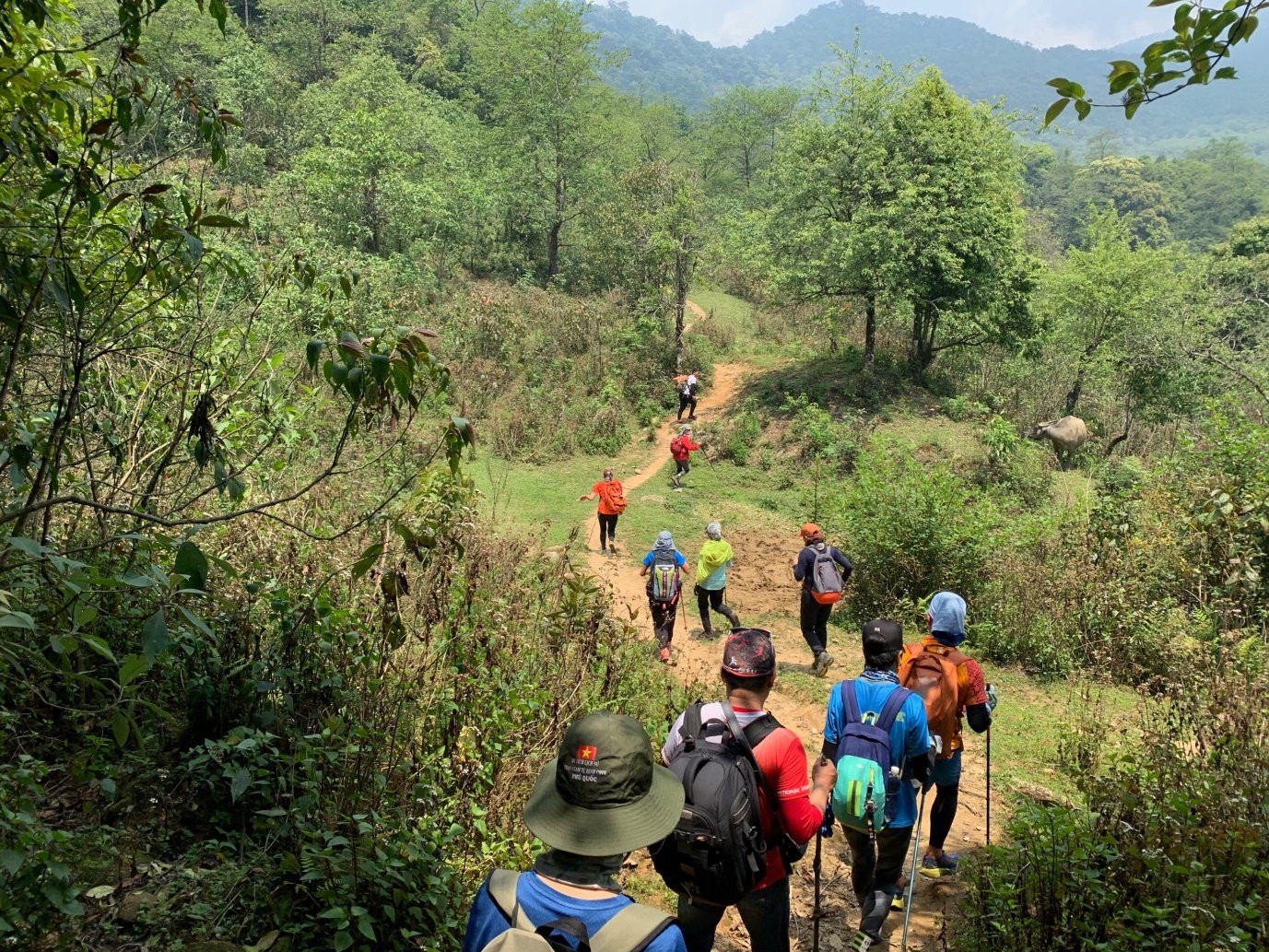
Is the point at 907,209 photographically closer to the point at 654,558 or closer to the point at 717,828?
the point at 654,558

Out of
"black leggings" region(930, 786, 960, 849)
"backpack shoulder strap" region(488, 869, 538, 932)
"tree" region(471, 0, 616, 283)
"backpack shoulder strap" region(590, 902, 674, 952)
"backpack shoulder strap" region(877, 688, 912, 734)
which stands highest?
"tree" region(471, 0, 616, 283)

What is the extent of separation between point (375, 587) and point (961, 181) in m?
16.9

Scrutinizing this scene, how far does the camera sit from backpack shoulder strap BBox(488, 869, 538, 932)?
1805 millimetres

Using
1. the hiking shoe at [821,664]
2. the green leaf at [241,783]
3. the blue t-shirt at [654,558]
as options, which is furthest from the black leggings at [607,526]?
the green leaf at [241,783]

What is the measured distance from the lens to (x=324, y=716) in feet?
14.0

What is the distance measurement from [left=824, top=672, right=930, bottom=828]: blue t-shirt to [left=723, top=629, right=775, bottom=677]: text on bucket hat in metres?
0.85

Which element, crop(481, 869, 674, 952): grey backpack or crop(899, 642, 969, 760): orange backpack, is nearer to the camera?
crop(481, 869, 674, 952): grey backpack

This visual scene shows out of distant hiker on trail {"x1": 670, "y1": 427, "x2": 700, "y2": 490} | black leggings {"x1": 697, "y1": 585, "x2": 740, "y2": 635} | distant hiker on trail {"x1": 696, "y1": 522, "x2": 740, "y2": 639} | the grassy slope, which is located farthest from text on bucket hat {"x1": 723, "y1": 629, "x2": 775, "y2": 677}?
distant hiker on trail {"x1": 670, "y1": 427, "x2": 700, "y2": 490}

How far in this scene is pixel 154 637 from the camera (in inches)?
81.7

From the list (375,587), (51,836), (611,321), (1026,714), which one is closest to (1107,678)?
(1026,714)

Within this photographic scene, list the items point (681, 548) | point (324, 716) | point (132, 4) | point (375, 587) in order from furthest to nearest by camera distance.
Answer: point (681, 548)
point (375, 587)
point (324, 716)
point (132, 4)

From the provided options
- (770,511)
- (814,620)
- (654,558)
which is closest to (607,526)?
(770,511)

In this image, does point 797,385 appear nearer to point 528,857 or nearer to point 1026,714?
point 1026,714

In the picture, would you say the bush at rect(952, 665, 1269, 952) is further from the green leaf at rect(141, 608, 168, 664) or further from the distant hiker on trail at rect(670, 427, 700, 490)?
the distant hiker on trail at rect(670, 427, 700, 490)
